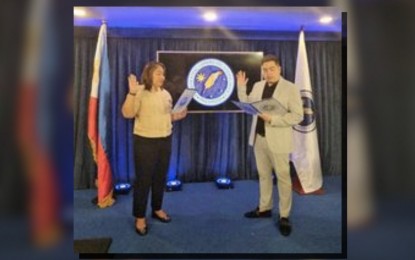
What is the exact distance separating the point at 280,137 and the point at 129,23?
1.19 meters

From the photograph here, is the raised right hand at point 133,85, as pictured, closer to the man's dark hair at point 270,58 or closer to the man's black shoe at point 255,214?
the man's dark hair at point 270,58

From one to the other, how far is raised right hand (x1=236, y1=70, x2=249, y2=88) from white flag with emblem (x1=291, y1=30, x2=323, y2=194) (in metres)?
0.33

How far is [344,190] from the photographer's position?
8.53ft

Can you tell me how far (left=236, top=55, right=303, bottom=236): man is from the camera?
2588 millimetres

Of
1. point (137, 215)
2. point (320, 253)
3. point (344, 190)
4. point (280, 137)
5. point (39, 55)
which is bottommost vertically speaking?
point (320, 253)

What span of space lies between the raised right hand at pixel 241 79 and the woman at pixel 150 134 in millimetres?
→ 388

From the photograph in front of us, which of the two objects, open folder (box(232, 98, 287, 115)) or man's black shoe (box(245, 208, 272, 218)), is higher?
open folder (box(232, 98, 287, 115))

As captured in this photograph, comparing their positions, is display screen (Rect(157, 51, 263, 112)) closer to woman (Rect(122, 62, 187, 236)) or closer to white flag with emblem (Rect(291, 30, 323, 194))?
woman (Rect(122, 62, 187, 236))

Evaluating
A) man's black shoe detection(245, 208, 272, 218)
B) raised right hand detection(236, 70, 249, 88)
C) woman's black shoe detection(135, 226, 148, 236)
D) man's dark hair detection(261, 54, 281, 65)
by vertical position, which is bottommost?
woman's black shoe detection(135, 226, 148, 236)

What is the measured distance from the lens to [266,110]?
102 inches

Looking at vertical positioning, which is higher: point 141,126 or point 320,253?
point 141,126

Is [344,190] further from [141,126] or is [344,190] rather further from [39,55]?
[39,55]

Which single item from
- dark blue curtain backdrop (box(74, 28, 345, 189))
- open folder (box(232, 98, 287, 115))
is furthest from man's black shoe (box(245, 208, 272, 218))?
open folder (box(232, 98, 287, 115))

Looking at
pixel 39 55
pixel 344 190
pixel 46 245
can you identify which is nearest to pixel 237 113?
pixel 344 190
